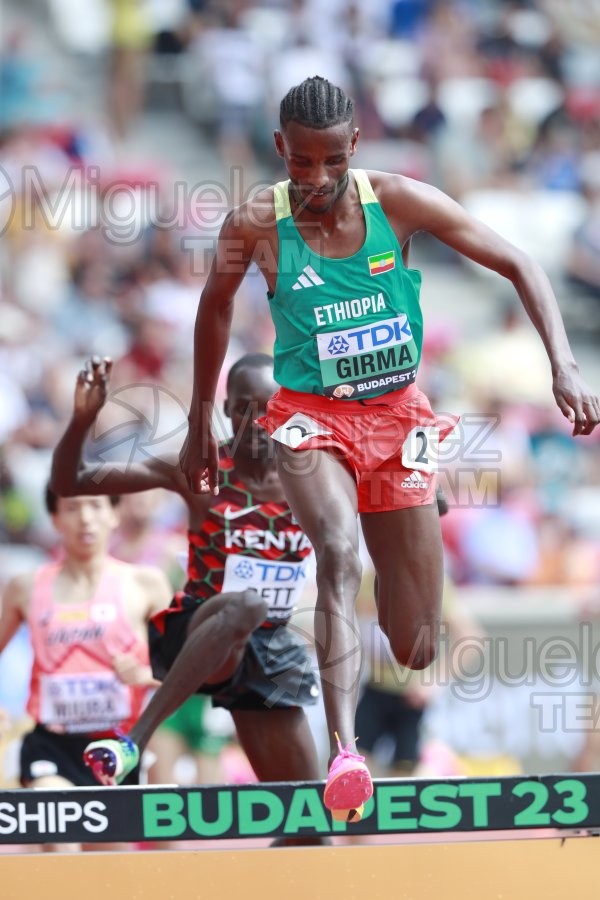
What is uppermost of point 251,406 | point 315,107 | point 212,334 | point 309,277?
point 315,107

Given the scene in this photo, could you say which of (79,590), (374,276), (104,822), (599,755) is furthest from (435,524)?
(599,755)

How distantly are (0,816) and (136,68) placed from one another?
10073mm

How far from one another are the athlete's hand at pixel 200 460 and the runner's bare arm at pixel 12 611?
1.85 meters

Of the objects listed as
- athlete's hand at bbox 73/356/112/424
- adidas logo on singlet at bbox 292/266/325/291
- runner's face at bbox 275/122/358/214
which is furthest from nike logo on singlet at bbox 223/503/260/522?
runner's face at bbox 275/122/358/214

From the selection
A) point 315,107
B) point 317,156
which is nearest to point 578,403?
point 317,156

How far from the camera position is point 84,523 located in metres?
6.57

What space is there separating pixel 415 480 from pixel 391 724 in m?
3.94

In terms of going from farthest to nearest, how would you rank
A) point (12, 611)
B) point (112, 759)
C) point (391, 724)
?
point (391, 724)
point (12, 611)
point (112, 759)

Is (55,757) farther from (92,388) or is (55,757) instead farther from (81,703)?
(92,388)

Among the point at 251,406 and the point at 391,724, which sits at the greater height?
the point at 251,406

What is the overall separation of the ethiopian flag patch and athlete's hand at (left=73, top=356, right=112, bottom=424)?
1.13m

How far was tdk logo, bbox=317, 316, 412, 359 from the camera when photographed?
4598mm

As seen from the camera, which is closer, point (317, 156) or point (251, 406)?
point (317, 156)

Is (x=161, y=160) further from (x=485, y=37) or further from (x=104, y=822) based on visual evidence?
(x=104, y=822)
